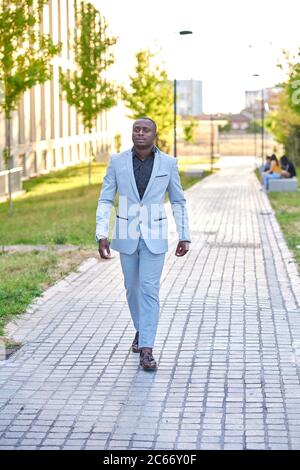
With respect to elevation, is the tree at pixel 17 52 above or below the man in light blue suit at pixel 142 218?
above

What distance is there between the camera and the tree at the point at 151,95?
175ft

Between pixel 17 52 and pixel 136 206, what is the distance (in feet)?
56.1

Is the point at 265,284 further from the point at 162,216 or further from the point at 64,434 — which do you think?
the point at 64,434

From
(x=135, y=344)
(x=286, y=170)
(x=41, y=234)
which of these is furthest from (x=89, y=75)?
(x=135, y=344)

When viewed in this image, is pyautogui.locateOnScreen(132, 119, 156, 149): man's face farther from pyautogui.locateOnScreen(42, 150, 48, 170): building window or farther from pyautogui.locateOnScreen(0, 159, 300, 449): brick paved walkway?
pyautogui.locateOnScreen(42, 150, 48, 170): building window

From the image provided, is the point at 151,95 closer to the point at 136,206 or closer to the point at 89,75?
the point at 89,75

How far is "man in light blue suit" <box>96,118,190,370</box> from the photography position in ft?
24.2

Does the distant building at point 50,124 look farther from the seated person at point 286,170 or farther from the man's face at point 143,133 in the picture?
the man's face at point 143,133

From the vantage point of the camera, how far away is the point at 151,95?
176 ft

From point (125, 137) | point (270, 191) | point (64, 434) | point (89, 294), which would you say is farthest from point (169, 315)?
point (125, 137)

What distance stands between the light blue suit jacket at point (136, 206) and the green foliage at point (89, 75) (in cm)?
3081

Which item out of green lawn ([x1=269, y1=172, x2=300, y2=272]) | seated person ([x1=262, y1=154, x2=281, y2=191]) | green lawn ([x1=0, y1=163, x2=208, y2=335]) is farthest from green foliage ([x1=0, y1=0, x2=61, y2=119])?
seated person ([x1=262, y1=154, x2=281, y2=191])

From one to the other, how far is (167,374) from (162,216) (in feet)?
3.83

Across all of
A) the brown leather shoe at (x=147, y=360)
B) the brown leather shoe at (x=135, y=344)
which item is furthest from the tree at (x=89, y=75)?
the brown leather shoe at (x=147, y=360)
